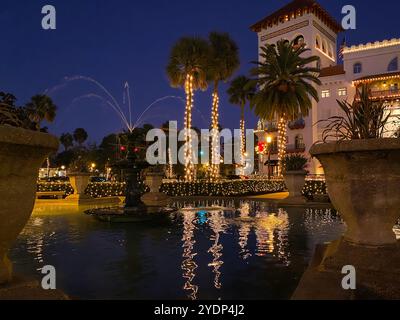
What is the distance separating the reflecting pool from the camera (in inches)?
187

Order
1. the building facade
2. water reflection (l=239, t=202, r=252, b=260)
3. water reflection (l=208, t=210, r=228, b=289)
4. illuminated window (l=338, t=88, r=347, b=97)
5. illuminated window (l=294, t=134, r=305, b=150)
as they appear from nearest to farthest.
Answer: water reflection (l=208, t=210, r=228, b=289), water reflection (l=239, t=202, r=252, b=260), the building facade, illuminated window (l=338, t=88, r=347, b=97), illuminated window (l=294, t=134, r=305, b=150)

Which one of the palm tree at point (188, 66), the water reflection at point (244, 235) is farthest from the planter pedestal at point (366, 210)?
the palm tree at point (188, 66)

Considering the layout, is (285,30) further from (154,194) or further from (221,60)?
(154,194)

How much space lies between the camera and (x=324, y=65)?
59.4m

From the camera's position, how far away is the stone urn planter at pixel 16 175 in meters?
3.02

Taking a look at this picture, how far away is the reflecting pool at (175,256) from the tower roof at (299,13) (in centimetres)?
5355

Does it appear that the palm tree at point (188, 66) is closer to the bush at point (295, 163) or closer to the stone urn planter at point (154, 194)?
the stone urn planter at point (154, 194)

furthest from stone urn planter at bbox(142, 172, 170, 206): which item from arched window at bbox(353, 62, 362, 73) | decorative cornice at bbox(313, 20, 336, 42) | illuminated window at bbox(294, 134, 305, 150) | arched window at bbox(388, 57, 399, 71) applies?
decorative cornice at bbox(313, 20, 336, 42)

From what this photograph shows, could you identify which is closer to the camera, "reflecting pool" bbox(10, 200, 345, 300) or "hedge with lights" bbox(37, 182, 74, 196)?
"reflecting pool" bbox(10, 200, 345, 300)

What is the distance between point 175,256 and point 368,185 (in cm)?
383

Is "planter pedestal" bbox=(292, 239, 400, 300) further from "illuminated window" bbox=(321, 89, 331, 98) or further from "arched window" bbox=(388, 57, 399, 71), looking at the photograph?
"illuminated window" bbox=(321, 89, 331, 98)

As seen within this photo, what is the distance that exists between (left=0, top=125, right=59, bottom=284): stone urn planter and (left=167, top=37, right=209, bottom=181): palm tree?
28.1 meters

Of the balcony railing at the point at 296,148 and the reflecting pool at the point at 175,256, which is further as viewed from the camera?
the balcony railing at the point at 296,148

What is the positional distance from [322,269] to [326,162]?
140cm
